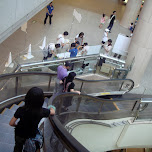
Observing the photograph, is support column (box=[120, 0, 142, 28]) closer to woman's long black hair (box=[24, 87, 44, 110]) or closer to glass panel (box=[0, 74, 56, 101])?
glass panel (box=[0, 74, 56, 101])

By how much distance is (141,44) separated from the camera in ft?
30.4

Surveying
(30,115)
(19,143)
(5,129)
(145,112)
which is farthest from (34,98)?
(145,112)

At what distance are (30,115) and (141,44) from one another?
7485 mm

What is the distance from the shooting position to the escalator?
3.08 meters

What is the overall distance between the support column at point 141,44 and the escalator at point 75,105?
1477 mm

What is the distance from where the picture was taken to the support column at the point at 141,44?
876cm

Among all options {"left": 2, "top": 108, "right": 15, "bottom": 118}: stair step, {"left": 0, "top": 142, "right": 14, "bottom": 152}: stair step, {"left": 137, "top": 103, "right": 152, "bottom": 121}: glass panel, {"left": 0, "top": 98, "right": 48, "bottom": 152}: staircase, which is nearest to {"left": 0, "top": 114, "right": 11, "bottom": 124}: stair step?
{"left": 0, "top": 98, "right": 48, "bottom": 152}: staircase

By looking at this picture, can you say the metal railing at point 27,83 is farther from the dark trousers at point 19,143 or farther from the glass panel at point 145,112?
the dark trousers at point 19,143

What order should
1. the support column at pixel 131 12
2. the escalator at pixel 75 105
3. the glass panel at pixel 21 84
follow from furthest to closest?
the support column at pixel 131 12
the glass panel at pixel 21 84
the escalator at pixel 75 105

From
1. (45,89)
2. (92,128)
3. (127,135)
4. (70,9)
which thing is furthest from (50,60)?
(70,9)

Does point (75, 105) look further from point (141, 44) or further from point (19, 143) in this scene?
point (141, 44)

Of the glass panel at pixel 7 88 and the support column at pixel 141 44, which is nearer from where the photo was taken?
the glass panel at pixel 7 88

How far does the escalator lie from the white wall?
1386mm

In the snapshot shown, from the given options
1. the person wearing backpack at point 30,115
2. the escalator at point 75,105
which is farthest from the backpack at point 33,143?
A: the escalator at point 75,105
